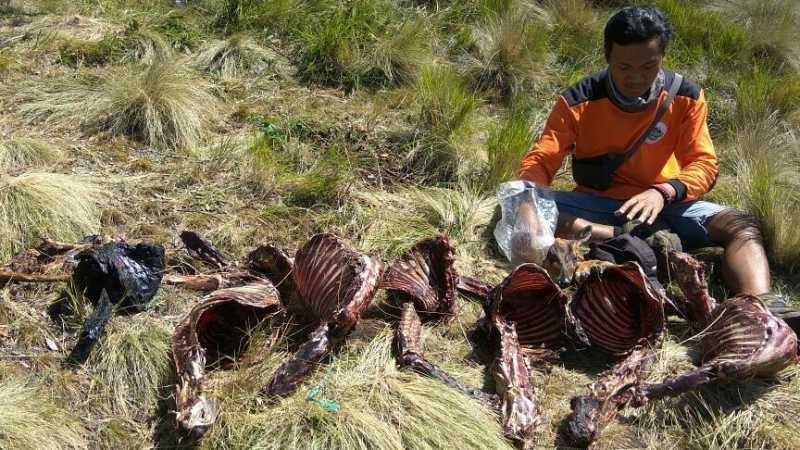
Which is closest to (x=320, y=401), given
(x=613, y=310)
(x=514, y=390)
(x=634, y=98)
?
(x=514, y=390)

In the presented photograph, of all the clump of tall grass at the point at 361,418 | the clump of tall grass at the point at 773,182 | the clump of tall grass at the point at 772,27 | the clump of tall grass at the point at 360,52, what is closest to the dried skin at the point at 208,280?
the clump of tall grass at the point at 361,418

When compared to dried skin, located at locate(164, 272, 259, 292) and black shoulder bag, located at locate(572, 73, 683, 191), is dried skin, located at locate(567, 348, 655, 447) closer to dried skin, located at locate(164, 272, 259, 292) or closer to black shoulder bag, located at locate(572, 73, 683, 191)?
black shoulder bag, located at locate(572, 73, 683, 191)

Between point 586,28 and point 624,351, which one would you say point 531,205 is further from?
point 586,28

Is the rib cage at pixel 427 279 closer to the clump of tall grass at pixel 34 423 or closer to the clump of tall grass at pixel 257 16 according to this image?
the clump of tall grass at pixel 34 423

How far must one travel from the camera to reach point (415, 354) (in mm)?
3143

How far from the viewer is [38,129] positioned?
4824 millimetres

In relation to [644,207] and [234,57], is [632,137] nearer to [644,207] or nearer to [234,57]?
[644,207]

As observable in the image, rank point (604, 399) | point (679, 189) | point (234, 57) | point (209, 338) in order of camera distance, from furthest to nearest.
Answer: point (234, 57) → point (679, 189) → point (209, 338) → point (604, 399)

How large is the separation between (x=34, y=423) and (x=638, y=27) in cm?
310

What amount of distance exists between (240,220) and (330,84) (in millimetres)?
2064

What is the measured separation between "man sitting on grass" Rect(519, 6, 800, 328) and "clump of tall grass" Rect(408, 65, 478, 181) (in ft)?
2.99

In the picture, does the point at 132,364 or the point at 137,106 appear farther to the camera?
the point at 137,106

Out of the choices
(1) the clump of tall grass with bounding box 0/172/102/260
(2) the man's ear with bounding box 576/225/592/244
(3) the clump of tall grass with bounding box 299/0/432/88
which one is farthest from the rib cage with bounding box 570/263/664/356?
(3) the clump of tall grass with bounding box 299/0/432/88

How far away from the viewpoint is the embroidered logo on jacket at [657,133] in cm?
408
